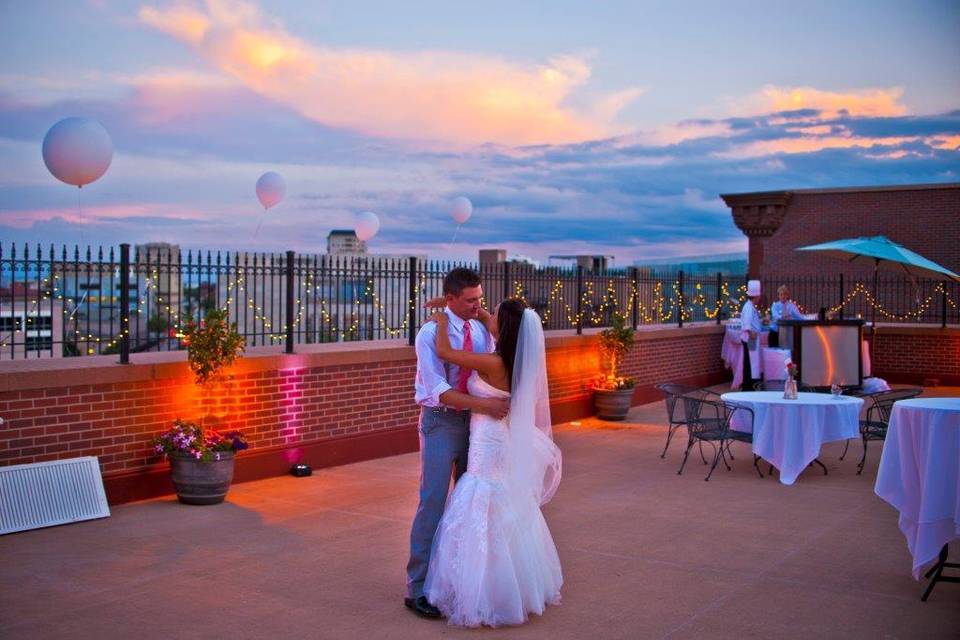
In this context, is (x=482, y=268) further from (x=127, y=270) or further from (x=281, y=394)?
(x=127, y=270)

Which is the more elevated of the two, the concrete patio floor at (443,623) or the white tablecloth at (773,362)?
the white tablecloth at (773,362)

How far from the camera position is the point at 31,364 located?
27.7ft

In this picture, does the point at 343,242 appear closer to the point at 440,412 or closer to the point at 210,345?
the point at 210,345

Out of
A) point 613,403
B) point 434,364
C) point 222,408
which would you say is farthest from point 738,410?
point 434,364

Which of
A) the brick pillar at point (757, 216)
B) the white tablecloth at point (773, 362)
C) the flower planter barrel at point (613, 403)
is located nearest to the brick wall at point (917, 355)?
the white tablecloth at point (773, 362)

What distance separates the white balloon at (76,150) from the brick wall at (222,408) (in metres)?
1.73

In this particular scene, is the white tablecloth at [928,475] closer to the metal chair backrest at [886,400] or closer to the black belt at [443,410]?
the black belt at [443,410]

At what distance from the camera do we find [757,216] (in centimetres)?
2872

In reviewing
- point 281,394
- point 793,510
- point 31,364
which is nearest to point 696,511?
point 793,510

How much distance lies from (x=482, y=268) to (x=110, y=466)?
6052 millimetres

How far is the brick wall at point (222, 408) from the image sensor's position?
8125 millimetres

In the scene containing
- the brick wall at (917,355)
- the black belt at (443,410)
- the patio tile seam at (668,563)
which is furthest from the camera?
the brick wall at (917,355)

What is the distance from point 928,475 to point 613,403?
8416mm

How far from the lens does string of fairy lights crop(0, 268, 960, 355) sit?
9023mm
